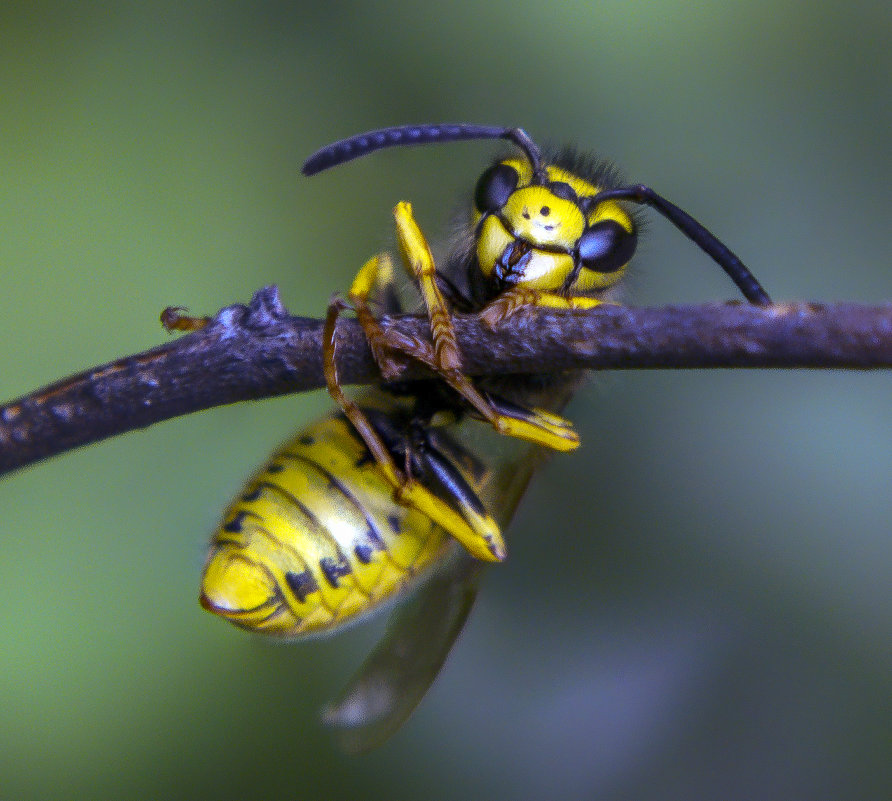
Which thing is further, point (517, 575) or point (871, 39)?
point (517, 575)

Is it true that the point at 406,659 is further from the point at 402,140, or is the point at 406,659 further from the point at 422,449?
the point at 402,140

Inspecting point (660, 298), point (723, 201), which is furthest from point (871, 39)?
point (660, 298)

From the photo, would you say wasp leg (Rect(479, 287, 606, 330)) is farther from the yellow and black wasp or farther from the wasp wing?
the wasp wing

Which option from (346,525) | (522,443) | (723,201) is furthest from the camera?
(723,201)

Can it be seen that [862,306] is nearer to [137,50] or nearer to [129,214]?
[129,214]

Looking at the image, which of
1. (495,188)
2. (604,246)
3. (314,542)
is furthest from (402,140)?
(314,542)

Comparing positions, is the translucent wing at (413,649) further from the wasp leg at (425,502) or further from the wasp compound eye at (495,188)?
the wasp compound eye at (495,188)
